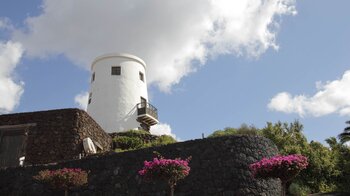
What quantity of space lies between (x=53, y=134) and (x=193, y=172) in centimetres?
839

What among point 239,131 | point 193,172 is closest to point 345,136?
point 239,131

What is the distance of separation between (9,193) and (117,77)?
19.7 m

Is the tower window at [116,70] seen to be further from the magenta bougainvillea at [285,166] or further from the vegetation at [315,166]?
the magenta bougainvillea at [285,166]

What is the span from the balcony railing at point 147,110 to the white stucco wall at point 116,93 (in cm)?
38

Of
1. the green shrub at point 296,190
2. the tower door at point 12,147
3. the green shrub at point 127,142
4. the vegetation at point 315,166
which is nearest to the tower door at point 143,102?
the green shrub at point 127,142

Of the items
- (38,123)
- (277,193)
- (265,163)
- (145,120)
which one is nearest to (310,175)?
(277,193)

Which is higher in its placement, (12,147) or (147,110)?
(147,110)

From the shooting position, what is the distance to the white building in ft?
112

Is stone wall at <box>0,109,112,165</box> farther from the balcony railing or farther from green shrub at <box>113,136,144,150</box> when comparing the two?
the balcony railing

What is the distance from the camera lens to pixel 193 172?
14.4 metres

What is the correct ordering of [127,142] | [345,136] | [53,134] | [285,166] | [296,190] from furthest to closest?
1. [345,136]
2. [127,142]
3. [53,134]
4. [296,190]
5. [285,166]

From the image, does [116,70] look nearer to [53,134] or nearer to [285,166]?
[53,134]

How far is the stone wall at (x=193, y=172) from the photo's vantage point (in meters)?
14.1

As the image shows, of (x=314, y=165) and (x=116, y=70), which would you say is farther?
(x=116, y=70)
